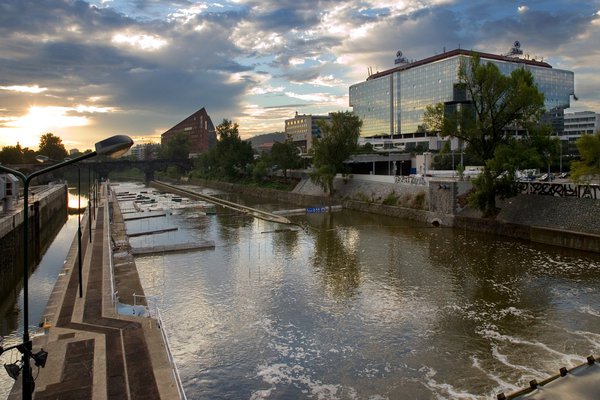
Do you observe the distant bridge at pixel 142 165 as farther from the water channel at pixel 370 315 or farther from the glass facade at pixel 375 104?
the water channel at pixel 370 315

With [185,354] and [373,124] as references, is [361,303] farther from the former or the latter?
[373,124]

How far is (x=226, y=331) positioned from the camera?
69.7 ft

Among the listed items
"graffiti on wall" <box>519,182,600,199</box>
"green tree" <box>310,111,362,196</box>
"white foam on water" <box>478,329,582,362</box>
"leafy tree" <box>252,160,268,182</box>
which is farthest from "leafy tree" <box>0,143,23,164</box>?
"white foam on water" <box>478,329,582,362</box>

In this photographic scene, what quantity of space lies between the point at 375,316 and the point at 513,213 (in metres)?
27.9

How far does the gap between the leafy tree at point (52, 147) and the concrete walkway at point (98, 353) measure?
517 feet

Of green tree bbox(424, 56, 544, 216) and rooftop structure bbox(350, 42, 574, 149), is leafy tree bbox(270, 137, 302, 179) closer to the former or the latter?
rooftop structure bbox(350, 42, 574, 149)

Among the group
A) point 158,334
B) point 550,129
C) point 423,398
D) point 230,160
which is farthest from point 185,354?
point 230,160

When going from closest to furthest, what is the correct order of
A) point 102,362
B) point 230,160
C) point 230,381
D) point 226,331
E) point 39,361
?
point 39,361
point 102,362
point 230,381
point 226,331
point 230,160

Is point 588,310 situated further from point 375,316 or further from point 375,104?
point 375,104

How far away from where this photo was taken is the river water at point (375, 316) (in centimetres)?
1691

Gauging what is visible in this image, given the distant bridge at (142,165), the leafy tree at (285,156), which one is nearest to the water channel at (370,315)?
the leafy tree at (285,156)

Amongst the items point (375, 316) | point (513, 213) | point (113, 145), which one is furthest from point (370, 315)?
point (513, 213)

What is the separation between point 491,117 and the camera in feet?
153

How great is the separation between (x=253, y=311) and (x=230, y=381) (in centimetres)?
725
